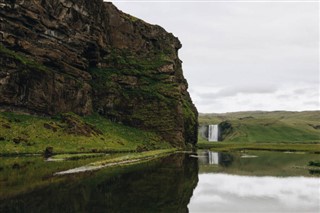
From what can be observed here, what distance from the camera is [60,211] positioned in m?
30.8

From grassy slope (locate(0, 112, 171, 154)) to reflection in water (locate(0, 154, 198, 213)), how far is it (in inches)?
1520

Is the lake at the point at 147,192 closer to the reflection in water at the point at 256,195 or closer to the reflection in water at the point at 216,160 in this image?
the reflection in water at the point at 256,195

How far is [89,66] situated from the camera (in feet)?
536

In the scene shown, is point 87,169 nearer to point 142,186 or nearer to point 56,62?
point 142,186

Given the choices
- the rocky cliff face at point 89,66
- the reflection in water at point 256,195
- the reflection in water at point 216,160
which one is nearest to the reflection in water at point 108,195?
the reflection in water at point 256,195

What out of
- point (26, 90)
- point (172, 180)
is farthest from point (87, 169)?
point (26, 90)

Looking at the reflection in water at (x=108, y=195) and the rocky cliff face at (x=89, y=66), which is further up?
the rocky cliff face at (x=89, y=66)

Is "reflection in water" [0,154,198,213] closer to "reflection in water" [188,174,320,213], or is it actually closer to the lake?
the lake

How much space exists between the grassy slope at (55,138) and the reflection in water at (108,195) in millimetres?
38599

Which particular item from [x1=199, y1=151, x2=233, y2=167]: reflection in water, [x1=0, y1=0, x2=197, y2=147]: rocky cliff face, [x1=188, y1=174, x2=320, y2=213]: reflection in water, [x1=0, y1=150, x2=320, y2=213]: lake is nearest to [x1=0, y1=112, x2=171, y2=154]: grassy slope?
[x1=0, y1=0, x2=197, y2=147]: rocky cliff face

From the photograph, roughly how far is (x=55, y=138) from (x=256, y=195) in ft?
233

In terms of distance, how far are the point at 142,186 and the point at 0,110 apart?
75.3m

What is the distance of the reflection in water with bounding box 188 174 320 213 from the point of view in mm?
36812

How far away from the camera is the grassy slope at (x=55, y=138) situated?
286 ft
